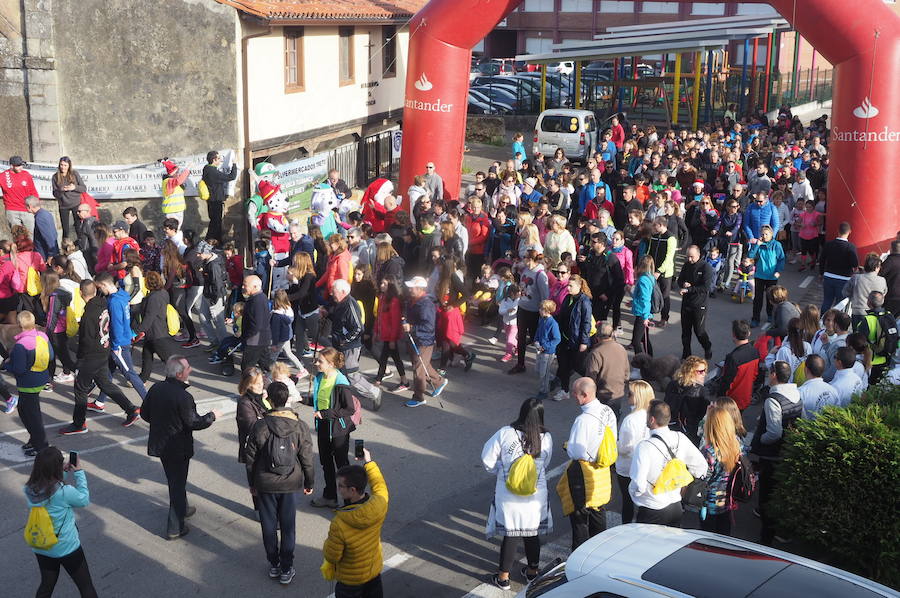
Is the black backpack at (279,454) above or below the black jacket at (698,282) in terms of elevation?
below

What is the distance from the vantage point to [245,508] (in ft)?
29.2

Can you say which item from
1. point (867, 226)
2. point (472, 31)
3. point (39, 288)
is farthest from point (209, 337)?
point (867, 226)

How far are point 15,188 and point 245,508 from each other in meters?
9.18

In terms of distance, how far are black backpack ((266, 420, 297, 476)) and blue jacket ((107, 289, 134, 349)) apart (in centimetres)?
388

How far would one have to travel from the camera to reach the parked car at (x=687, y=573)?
5.37m

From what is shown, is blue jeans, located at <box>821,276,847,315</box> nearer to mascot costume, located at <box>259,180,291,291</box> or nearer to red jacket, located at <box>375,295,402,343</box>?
red jacket, located at <box>375,295,402,343</box>

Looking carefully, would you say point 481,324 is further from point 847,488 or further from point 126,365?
point 847,488

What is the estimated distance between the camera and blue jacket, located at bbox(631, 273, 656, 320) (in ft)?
40.3

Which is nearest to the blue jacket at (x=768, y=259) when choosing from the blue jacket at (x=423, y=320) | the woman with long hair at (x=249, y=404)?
the blue jacket at (x=423, y=320)

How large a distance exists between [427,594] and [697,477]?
2.22m

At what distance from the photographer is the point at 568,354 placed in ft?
37.4

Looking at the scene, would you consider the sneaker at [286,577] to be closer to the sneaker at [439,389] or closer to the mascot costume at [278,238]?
the sneaker at [439,389]

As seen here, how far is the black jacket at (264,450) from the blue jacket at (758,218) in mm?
9515

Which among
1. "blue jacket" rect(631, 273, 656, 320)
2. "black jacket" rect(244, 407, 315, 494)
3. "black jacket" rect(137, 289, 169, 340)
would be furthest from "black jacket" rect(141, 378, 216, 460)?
"blue jacket" rect(631, 273, 656, 320)
